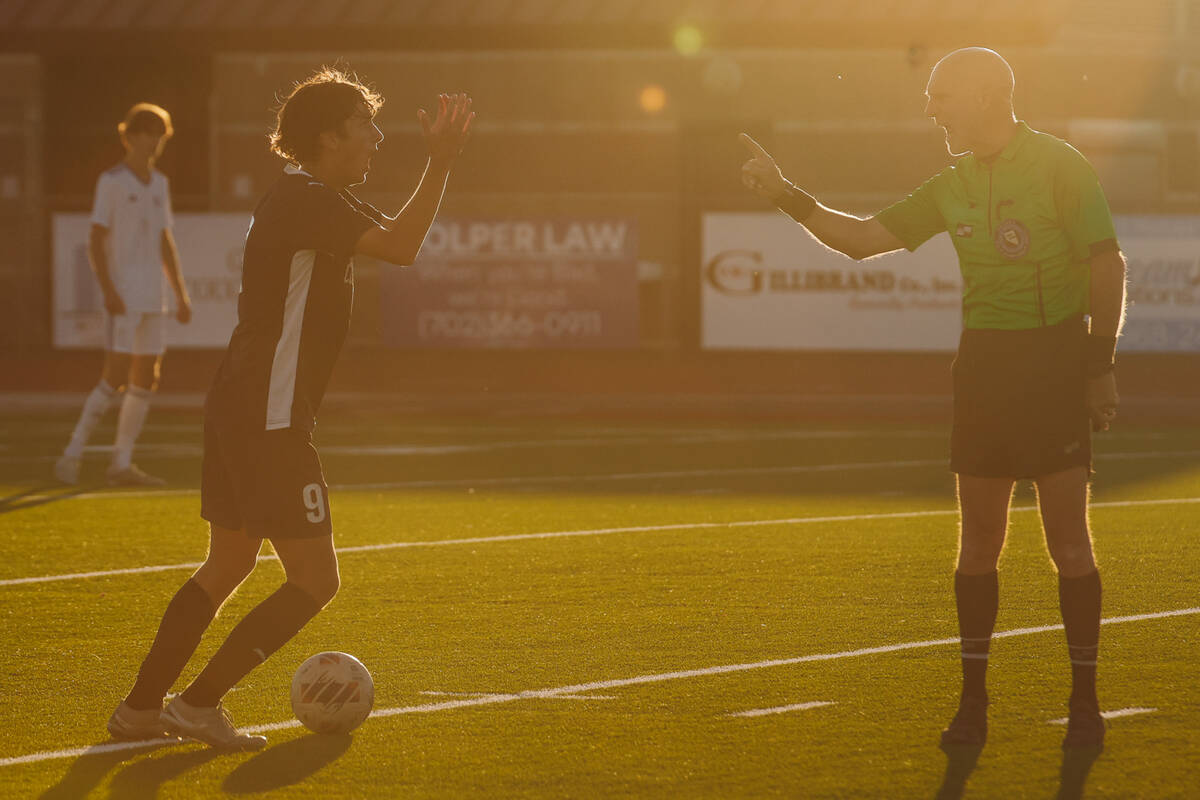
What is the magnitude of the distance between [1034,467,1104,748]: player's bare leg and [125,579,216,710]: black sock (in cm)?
249

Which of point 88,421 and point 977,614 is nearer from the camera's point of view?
point 977,614

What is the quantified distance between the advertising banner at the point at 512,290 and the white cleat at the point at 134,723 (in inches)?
798

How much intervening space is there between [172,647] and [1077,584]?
8.71 feet

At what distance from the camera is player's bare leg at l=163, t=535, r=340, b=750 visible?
18.9ft

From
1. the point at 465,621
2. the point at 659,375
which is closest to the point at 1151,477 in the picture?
the point at 465,621

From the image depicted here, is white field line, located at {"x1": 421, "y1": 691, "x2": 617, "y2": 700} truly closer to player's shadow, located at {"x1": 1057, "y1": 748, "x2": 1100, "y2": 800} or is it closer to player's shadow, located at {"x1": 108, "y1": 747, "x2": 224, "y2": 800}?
player's shadow, located at {"x1": 108, "y1": 747, "x2": 224, "y2": 800}

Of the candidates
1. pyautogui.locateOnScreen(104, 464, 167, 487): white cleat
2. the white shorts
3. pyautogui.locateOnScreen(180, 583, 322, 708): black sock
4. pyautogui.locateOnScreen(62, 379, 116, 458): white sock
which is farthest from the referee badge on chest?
pyautogui.locateOnScreen(62, 379, 116, 458): white sock

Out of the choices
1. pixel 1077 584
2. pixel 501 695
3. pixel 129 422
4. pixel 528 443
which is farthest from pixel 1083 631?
pixel 528 443

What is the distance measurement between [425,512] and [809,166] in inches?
1010

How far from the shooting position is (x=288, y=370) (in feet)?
18.5

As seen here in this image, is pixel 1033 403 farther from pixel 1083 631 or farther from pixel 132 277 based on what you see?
pixel 132 277

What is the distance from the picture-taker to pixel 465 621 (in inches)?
319

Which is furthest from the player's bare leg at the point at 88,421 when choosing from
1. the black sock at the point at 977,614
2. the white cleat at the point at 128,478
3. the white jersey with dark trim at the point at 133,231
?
the black sock at the point at 977,614

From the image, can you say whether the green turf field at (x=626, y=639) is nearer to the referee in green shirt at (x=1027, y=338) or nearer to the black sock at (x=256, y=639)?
the black sock at (x=256, y=639)
